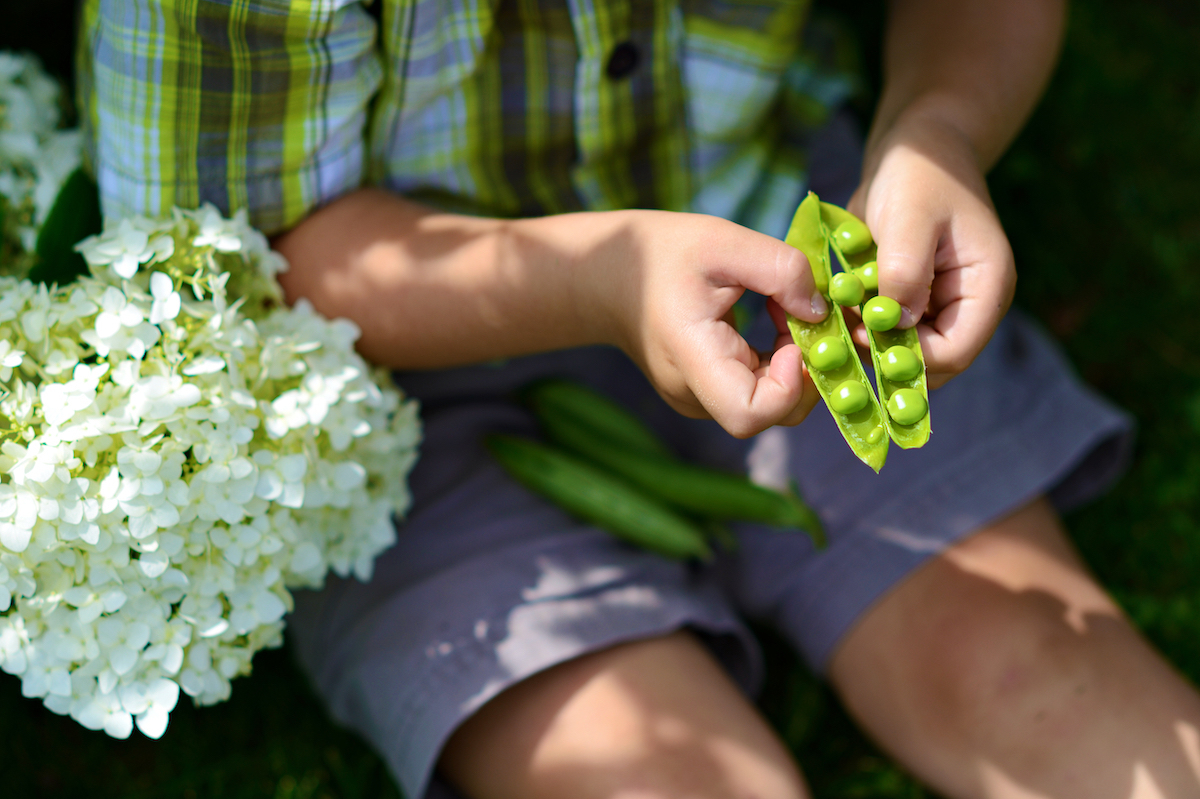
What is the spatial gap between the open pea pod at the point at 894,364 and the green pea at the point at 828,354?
0.05 m

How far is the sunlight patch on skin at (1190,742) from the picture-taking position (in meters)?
Result: 1.49

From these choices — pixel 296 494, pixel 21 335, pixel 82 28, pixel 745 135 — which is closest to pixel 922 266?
pixel 745 135

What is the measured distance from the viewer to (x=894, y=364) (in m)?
1.13

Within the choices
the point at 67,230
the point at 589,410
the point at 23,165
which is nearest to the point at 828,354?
the point at 589,410

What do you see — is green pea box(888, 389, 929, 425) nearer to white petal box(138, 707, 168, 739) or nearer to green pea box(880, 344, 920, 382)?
green pea box(880, 344, 920, 382)

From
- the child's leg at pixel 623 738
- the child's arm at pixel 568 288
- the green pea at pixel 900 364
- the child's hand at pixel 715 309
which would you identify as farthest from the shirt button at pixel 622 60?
the child's leg at pixel 623 738

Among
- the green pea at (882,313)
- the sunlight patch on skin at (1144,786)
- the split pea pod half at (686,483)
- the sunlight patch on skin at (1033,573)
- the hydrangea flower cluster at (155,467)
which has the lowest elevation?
the sunlight patch on skin at (1144,786)

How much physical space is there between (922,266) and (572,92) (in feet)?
2.69

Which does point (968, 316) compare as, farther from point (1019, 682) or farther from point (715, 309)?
point (1019, 682)

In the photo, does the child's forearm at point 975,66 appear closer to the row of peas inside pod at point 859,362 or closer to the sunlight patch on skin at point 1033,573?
the row of peas inside pod at point 859,362

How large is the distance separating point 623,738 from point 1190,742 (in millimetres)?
1004

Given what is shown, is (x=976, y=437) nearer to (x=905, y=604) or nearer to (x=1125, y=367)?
(x=905, y=604)

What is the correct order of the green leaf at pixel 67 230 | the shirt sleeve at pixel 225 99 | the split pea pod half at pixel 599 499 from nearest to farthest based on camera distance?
the shirt sleeve at pixel 225 99 → the green leaf at pixel 67 230 → the split pea pod half at pixel 599 499

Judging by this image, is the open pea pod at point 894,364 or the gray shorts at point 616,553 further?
the gray shorts at point 616,553
